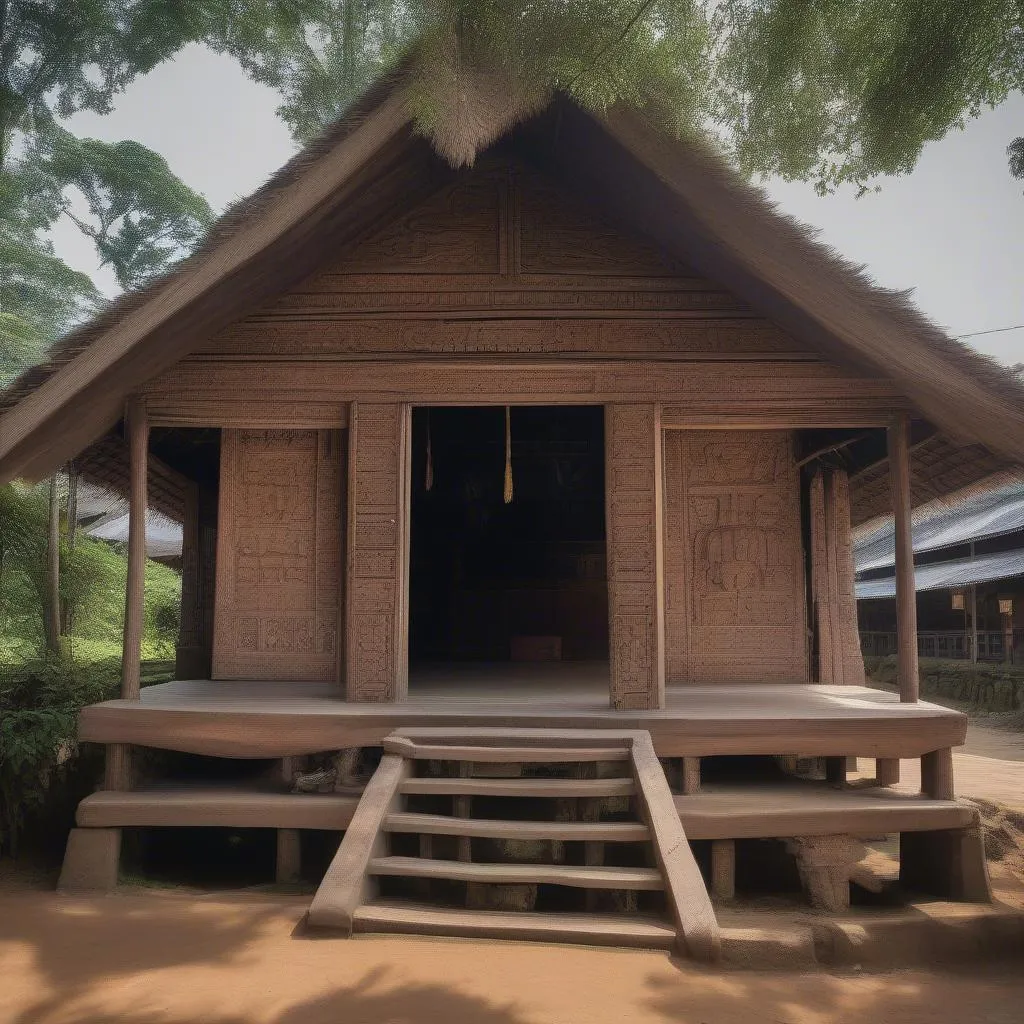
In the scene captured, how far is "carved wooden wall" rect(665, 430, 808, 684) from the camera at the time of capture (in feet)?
26.3

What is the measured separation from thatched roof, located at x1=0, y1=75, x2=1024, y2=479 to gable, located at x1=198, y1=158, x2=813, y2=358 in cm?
46

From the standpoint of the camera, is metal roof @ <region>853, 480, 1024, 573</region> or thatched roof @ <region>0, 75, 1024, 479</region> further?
metal roof @ <region>853, 480, 1024, 573</region>

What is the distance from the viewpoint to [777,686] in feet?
25.9

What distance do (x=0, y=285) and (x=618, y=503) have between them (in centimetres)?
2498

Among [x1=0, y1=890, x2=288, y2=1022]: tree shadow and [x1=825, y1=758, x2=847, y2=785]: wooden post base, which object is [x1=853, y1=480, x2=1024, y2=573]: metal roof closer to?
[x1=825, y1=758, x2=847, y2=785]: wooden post base

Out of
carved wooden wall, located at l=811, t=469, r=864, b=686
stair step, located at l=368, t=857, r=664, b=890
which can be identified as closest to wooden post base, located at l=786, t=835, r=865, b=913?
stair step, located at l=368, t=857, r=664, b=890

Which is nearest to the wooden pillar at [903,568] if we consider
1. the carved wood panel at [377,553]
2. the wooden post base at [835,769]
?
the wooden post base at [835,769]

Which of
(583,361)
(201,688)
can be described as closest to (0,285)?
(201,688)

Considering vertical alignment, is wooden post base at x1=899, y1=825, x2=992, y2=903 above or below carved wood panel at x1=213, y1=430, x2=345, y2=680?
below

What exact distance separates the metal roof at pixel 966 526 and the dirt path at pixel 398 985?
15.7 metres

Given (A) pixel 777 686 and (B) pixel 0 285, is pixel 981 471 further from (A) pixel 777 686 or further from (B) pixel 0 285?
(B) pixel 0 285

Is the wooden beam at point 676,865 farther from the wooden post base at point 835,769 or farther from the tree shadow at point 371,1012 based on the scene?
the wooden post base at point 835,769

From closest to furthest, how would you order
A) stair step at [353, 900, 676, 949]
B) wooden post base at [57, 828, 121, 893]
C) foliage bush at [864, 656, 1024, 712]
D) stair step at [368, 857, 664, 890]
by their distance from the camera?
stair step at [353, 900, 676, 949] → stair step at [368, 857, 664, 890] → wooden post base at [57, 828, 121, 893] → foliage bush at [864, 656, 1024, 712]

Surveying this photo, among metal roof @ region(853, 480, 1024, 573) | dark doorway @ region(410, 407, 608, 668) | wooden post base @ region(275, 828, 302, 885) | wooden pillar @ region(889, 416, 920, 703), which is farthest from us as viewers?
metal roof @ region(853, 480, 1024, 573)
